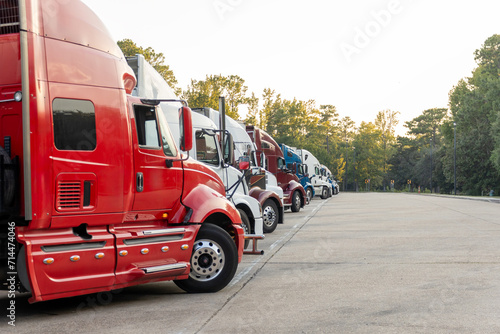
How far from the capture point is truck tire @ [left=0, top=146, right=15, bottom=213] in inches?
238

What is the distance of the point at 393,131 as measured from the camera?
397 ft

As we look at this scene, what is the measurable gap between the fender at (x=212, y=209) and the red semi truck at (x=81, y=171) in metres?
0.03

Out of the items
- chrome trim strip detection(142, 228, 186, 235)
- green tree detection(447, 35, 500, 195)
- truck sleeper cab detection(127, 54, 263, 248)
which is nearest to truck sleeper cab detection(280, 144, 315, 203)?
truck sleeper cab detection(127, 54, 263, 248)

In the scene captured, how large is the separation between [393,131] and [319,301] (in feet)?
385

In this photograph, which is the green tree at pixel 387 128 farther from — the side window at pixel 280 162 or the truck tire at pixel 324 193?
the side window at pixel 280 162

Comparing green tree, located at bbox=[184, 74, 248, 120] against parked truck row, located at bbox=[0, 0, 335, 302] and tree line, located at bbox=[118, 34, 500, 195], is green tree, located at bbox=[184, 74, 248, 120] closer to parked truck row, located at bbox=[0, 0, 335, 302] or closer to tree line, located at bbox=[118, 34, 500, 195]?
tree line, located at bbox=[118, 34, 500, 195]

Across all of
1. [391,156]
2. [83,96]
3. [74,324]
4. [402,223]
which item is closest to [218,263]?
[74,324]

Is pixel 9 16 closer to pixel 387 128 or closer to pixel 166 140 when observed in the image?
pixel 166 140

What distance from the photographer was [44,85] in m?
6.31

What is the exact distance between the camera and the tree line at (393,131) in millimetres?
50812

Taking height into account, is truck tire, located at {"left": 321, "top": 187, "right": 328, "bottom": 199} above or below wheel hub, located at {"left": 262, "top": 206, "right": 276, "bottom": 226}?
below

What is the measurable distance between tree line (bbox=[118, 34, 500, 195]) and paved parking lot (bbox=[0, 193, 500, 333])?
35.2 metres

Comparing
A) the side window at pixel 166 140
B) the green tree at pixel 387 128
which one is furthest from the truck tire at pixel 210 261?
the green tree at pixel 387 128

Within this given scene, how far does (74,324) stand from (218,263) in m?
2.26
